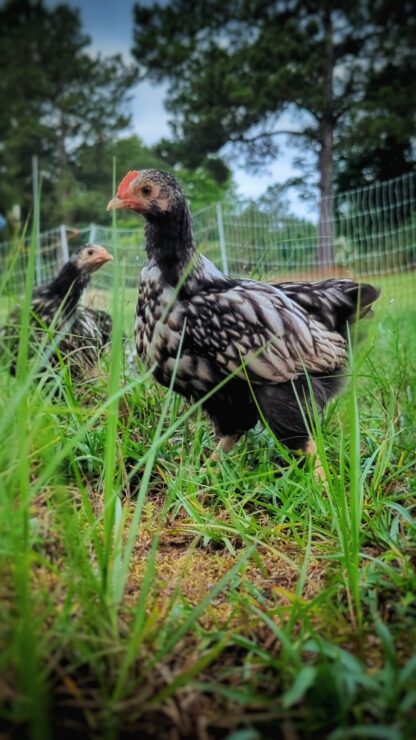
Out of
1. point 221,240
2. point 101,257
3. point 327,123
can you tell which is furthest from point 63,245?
point 327,123

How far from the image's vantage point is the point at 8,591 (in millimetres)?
655

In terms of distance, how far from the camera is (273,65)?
45.4ft

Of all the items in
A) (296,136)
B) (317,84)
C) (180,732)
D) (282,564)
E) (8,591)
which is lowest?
(282,564)

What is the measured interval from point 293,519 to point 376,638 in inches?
20.8

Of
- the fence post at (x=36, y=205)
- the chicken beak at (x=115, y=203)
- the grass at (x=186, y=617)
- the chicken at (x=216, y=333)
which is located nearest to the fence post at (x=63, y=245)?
the fence post at (x=36, y=205)

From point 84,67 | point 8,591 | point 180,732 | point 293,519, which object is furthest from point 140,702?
point 84,67

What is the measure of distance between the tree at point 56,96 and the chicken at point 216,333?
9261mm

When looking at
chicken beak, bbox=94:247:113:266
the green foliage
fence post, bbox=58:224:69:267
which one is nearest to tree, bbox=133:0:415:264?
the green foliage

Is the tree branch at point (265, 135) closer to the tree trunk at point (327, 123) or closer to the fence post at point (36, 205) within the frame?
the tree trunk at point (327, 123)

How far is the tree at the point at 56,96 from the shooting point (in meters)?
11.4

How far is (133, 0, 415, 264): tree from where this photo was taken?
1280 cm

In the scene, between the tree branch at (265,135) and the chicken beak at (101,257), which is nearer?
the chicken beak at (101,257)

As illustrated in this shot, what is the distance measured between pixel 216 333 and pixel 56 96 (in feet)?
44.7

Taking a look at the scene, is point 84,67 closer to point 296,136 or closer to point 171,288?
point 296,136
